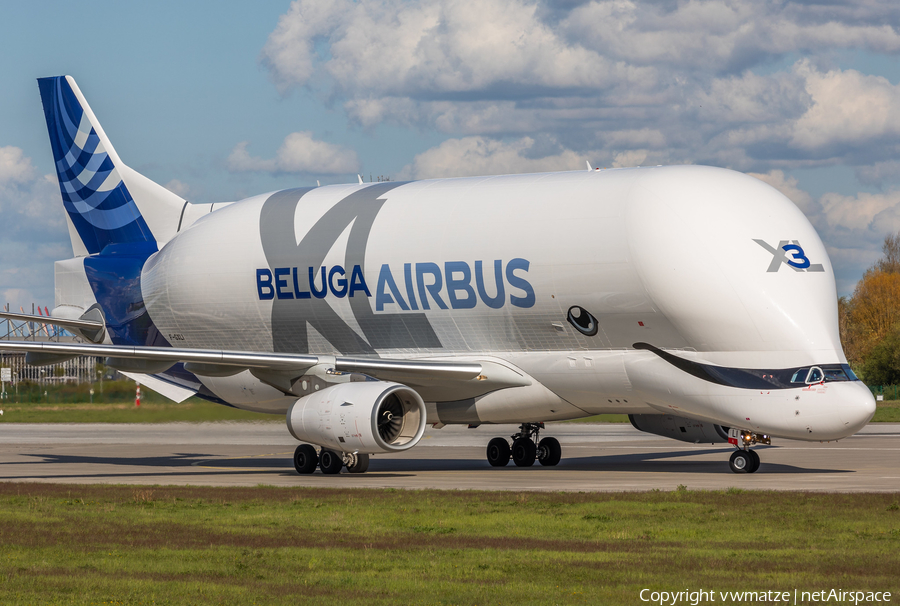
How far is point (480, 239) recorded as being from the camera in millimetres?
25578

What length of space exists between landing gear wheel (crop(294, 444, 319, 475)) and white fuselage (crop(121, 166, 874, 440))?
294 centimetres

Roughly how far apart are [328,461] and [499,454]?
5.07 m

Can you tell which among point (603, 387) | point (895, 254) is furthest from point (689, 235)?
point (895, 254)

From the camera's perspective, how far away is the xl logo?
2281 centimetres

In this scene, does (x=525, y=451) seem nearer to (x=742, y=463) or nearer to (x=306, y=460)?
(x=306, y=460)

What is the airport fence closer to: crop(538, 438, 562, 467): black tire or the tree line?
crop(538, 438, 562, 467): black tire

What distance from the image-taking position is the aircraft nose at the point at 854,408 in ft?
71.2

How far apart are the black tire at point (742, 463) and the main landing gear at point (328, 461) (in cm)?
804

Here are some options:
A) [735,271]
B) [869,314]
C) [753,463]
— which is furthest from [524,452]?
[869,314]

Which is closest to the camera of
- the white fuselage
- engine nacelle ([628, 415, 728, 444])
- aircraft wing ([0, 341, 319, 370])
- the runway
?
the white fuselage

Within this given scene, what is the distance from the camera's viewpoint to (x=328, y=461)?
25891mm

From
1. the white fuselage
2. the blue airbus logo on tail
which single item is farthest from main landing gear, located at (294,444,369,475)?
the blue airbus logo on tail

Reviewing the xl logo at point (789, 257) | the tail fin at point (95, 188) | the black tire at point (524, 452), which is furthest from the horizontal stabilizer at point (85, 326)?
the xl logo at point (789, 257)

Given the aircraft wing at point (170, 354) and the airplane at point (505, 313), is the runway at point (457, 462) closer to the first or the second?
the airplane at point (505, 313)
